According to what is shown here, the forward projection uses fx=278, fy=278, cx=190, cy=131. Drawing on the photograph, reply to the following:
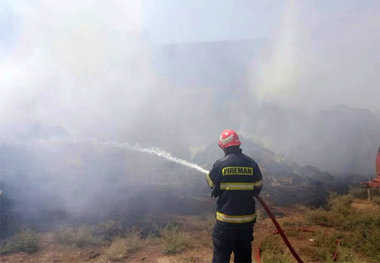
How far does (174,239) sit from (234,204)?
2.79m

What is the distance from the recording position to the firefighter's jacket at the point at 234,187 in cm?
279

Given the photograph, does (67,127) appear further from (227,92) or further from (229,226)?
(227,92)

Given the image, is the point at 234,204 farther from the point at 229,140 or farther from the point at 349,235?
the point at 349,235

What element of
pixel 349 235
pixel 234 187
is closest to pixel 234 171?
pixel 234 187

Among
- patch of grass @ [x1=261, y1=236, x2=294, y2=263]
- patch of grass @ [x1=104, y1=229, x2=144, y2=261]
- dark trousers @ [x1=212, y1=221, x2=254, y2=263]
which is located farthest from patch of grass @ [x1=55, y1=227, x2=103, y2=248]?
dark trousers @ [x1=212, y1=221, x2=254, y2=263]

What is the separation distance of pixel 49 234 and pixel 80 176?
300 centimetres

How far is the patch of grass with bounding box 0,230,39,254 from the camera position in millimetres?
4805

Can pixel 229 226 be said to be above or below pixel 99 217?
above

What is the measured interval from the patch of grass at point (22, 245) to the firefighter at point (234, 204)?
12.1 ft

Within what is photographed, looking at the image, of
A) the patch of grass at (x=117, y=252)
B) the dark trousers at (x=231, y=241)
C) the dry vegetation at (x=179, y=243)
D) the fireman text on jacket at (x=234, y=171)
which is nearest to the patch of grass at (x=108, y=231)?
the dry vegetation at (x=179, y=243)

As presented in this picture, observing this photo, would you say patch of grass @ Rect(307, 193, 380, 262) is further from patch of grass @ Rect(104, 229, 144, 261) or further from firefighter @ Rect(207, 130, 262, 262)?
patch of grass @ Rect(104, 229, 144, 261)

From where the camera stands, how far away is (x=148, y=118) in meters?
16.5

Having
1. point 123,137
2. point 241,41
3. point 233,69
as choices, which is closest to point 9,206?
point 123,137

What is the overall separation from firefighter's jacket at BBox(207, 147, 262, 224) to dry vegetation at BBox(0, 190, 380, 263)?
1.92 metres
